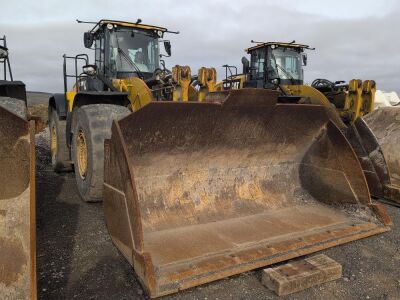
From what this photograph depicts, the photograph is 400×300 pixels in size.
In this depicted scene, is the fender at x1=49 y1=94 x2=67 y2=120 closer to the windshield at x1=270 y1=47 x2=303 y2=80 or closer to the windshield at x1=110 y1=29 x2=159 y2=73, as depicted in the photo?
the windshield at x1=110 y1=29 x2=159 y2=73

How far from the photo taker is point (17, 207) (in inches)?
93.8

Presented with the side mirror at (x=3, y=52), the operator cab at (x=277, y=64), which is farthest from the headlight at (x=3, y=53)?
the operator cab at (x=277, y=64)

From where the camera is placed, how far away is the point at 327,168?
4.06 metres

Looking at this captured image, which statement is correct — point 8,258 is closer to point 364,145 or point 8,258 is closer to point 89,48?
point 364,145

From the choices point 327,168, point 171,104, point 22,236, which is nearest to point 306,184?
point 327,168

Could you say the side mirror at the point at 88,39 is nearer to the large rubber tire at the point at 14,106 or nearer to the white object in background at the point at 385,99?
the large rubber tire at the point at 14,106

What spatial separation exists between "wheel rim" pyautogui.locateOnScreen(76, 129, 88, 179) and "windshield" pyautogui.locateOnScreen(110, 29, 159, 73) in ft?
5.17

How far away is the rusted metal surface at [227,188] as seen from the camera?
2756 millimetres

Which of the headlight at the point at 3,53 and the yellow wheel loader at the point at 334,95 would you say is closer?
the yellow wheel loader at the point at 334,95

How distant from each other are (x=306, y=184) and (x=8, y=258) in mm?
3123

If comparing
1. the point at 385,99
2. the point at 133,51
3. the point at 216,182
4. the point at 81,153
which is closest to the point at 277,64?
the point at 133,51

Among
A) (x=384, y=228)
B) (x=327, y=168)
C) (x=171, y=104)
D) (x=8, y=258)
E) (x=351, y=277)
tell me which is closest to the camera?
(x=8, y=258)

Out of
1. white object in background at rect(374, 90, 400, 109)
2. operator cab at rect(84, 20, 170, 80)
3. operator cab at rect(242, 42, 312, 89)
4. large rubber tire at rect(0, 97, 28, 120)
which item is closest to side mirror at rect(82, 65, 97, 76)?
operator cab at rect(84, 20, 170, 80)

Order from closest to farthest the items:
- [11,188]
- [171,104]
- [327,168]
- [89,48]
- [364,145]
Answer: [11,188], [171,104], [327,168], [364,145], [89,48]
